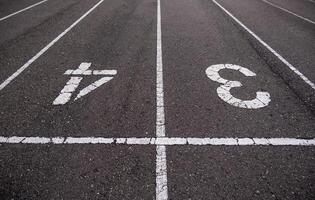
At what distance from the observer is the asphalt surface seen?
3.15 m

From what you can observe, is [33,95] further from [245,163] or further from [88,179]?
[245,163]

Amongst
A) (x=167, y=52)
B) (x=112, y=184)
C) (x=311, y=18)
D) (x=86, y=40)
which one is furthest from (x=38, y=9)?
(x=311, y=18)

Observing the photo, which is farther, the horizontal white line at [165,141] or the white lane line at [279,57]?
the white lane line at [279,57]

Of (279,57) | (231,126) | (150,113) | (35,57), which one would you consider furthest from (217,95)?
(35,57)

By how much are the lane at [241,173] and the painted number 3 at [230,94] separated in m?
1.16

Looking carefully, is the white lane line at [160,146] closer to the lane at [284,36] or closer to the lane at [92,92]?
the lane at [92,92]

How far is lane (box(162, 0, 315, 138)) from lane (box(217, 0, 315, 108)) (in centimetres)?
26

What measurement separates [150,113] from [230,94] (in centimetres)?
167

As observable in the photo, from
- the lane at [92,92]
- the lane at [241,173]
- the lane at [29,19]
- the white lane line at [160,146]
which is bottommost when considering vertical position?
the lane at [241,173]

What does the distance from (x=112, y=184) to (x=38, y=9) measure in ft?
34.1

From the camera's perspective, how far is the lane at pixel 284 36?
18.3ft

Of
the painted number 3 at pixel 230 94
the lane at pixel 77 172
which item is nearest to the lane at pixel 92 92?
the lane at pixel 77 172

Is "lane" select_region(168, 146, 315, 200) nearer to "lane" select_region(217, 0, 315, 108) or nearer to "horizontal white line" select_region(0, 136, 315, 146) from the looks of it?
"horizontal white line" select_region(0, 136, 315, 146)

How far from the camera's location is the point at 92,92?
498cm
